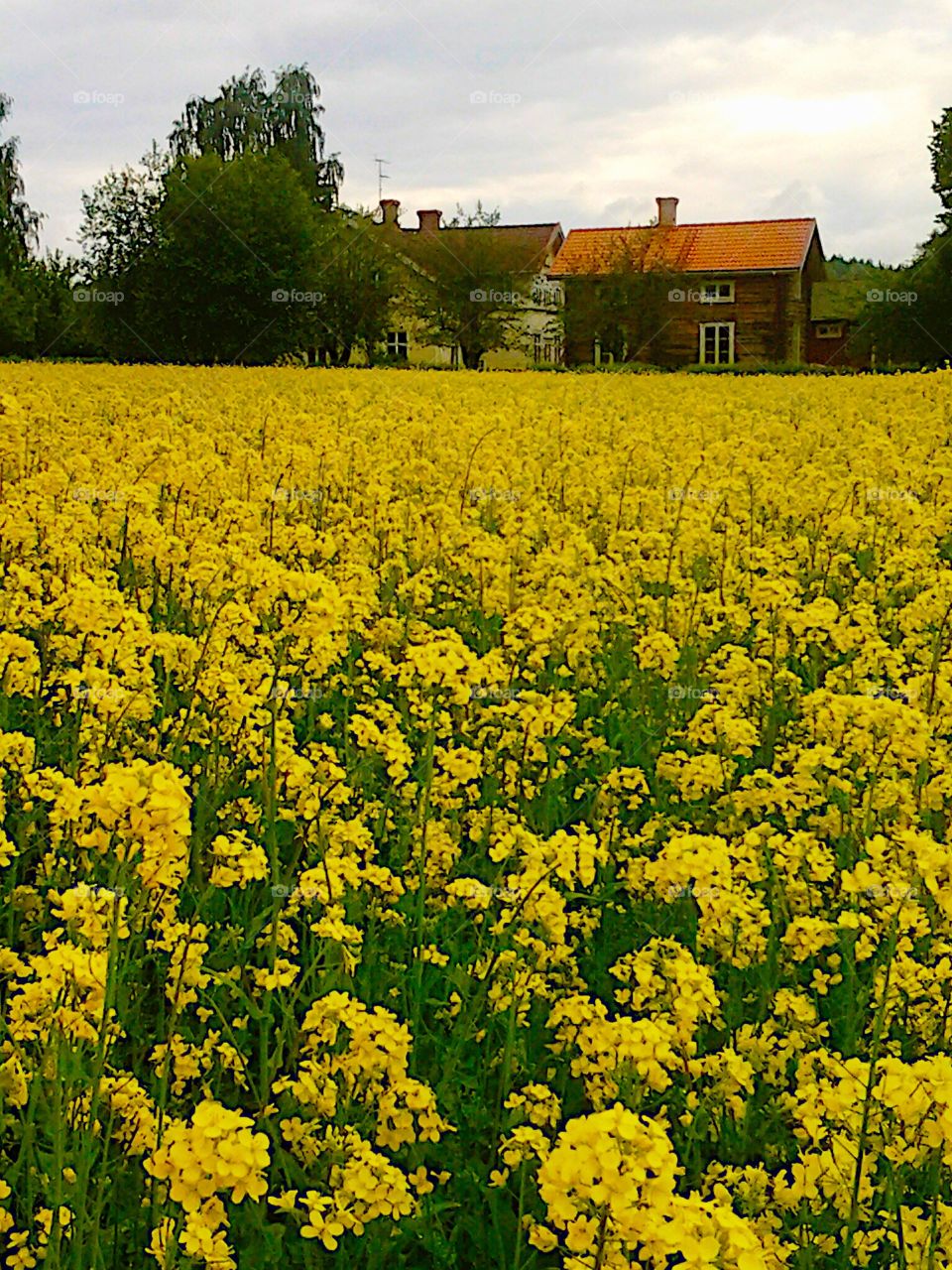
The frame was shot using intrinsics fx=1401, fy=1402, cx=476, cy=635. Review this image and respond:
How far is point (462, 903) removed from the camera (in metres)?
3.68

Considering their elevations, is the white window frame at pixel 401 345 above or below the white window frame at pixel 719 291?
below

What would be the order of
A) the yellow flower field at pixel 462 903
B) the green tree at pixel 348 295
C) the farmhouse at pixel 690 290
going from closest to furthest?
the yellow flower field at pixel 462 903 < the green tree at pixel 348 295 < the farmhouse at pixel 690 290

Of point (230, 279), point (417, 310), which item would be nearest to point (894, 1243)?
point (230, 279)

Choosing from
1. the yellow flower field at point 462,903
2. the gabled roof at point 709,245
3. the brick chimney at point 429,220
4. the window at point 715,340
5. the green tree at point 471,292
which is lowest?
the yellow flower field at point 462,903

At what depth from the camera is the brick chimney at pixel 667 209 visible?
6538cm

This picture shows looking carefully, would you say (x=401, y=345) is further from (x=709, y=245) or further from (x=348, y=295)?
(x=348, y=295)

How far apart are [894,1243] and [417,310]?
5272 centimetres

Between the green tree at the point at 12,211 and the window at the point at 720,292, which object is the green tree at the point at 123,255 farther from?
the window at the point at 720,292

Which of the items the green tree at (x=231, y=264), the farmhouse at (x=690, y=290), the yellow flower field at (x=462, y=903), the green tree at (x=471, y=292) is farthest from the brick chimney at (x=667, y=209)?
the yellow flower field at (x=462, y=903)

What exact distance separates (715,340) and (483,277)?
11.0 m

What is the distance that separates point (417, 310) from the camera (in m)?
53.2

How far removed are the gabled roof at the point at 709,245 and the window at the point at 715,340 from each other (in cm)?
238

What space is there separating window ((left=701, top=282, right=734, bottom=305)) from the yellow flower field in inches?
2145

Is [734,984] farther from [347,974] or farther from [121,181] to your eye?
[121,181]
